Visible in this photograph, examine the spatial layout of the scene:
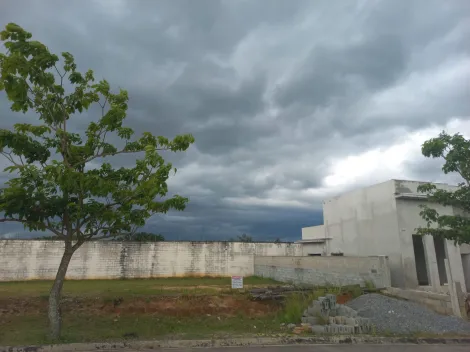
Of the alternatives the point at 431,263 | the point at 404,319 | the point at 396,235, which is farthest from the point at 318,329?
the point at 431,263

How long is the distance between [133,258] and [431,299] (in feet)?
73.3

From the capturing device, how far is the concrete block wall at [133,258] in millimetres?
28062

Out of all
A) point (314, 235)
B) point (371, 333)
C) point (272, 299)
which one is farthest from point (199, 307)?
point (314, 235)

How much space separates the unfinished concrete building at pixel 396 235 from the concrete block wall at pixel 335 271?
3497mm

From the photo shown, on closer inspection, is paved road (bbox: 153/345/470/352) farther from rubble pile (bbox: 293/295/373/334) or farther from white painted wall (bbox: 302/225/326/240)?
white painted wall (bbox: 302/225/326/240)

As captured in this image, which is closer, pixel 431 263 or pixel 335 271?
pixel 431 263

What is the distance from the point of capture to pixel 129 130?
11.8m

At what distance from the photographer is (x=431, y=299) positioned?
16.4 m

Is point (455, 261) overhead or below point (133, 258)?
below

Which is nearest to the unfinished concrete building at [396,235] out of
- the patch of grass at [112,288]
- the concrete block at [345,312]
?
the patch of grass at [112,288]

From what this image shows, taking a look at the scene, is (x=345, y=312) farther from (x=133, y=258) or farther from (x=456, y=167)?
(x=133, y=258)

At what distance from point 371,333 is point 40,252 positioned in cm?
2536

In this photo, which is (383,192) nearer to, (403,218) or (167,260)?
(403,218)

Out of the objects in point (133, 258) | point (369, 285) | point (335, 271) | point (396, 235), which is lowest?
point (369, 285)
